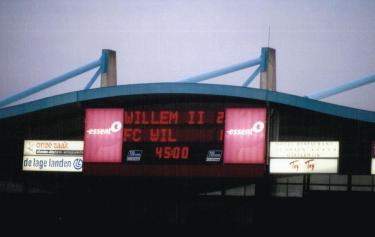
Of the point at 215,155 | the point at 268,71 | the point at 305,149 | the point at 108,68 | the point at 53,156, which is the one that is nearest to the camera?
the point at 215,155

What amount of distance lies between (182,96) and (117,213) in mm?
8367

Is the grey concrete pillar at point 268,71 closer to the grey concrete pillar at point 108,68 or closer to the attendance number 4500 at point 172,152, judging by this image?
the grey concrete pillar at point 108,68

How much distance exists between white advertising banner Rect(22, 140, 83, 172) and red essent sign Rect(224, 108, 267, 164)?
6667 mm

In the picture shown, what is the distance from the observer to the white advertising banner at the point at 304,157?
27.7 m

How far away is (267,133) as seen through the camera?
1087 inches

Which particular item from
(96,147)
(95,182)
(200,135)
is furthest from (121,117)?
(95,182)

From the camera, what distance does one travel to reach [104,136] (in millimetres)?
28750

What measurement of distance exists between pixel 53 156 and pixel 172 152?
18.9 feet

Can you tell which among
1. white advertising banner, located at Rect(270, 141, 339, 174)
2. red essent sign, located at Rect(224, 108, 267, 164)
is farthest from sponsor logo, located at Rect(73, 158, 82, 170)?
white advertising banner, located at Rect(270, 141, 339, 174)

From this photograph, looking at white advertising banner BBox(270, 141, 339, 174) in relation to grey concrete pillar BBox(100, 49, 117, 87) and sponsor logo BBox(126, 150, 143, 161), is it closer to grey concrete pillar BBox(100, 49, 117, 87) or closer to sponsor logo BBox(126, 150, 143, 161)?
sponsor logo BBox(126, 150, 143, 161)

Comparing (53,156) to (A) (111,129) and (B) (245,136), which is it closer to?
(A) (111,129)

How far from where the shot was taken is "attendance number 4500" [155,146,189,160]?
27.9 m

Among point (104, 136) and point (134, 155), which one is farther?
point (104, 136)

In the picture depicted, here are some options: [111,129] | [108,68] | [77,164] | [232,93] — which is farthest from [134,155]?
[108,68]
